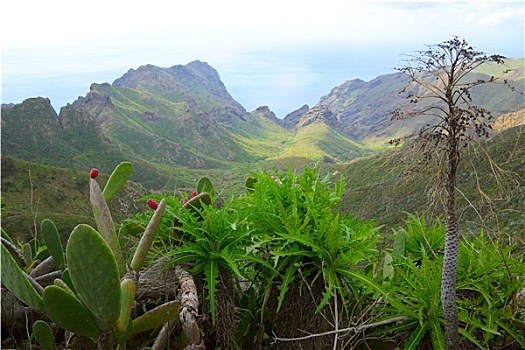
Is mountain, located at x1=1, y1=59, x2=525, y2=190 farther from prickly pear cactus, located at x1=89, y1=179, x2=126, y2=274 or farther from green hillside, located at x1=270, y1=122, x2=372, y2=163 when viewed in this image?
prickly pear cactus, located at x1=89, y1=179, x2=126, y2=274

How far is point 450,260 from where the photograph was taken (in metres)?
1.52

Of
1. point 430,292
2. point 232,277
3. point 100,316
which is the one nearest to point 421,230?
point 430,292

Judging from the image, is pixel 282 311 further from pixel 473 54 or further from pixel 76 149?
pixel 76 149

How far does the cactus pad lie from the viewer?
143 cm

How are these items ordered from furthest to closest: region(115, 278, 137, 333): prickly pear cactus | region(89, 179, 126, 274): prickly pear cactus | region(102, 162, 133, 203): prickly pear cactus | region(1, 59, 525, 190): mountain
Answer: region(1, 59, 525, 190): mountain < region(102, 162, 133, 203): prickly pear cactus < region(89, 179, 126, 274): prickly pear cactus < region(115, 278, 137, 333): prickly pear cactus

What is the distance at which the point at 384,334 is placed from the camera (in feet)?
5.82

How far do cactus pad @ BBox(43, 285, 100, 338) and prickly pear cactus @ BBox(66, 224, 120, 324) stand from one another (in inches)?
3.7

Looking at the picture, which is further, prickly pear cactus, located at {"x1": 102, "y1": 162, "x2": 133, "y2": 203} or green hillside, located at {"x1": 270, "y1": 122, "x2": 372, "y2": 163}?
green hillside, located at {"x1": 270, "y1": 122, "x2": 372, "y2": 163}

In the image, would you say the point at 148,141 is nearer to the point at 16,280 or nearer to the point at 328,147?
the point at 328,147

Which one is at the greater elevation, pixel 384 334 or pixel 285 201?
pixel 285 201

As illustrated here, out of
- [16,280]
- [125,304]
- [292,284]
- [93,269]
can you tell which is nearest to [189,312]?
[125,304]

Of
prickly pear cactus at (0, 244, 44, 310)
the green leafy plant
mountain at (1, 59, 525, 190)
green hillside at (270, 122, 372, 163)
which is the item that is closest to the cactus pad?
prickly pear cactus at (0, 244, 44, 310)

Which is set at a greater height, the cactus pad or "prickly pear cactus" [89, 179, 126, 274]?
"prickly pear cactus" [89, 179, 126, 274]

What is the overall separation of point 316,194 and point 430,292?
55 cm
